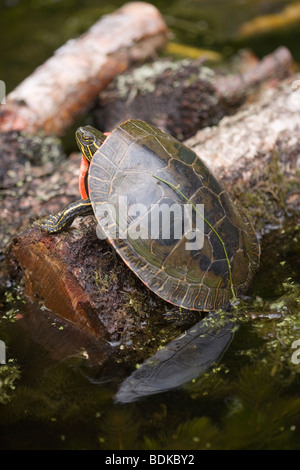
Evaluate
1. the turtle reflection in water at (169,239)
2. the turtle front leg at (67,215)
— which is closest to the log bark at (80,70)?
the turtle front leg at (67,215)

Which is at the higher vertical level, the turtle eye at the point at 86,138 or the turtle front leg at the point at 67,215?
the turtle eye at the point at 86,138

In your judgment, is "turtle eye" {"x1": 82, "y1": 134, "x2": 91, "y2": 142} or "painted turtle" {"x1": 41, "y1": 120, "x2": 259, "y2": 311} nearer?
"painted turtle" {"x1": 41, "y1": 120, "x2": 259, "y2": 311}

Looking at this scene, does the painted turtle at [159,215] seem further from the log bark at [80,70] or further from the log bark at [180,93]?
the log bark at [180,93]

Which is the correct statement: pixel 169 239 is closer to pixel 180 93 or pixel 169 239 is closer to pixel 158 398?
pixel 158 398

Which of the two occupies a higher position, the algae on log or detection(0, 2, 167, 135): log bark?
detection(0, 2, 167, 135): log bark

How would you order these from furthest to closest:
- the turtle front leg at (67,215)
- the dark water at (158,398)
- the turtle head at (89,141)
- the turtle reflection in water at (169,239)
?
the turtle head at (89,141), the turtle front leg at (67,215), the turtle reflection in water at (169,239), the dark water at (158,398)

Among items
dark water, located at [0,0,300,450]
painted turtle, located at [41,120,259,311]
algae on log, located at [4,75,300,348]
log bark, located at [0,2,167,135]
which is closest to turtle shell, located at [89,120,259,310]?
painted turtle, located at [41,120,259,311]

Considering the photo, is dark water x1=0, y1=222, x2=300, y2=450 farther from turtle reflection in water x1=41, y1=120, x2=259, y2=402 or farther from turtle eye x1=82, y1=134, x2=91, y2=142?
turtle eye x1=82, y1=134, x2=91, y2=142

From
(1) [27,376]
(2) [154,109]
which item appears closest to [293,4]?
(2) [154,109]
